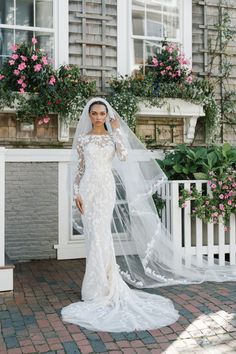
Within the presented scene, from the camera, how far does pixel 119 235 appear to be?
15.2ft

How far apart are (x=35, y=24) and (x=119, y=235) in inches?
136

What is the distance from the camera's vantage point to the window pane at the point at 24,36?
6.26 m

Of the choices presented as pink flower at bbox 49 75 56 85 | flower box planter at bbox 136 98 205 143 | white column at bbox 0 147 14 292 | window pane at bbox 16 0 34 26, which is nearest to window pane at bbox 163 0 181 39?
flower box planter at bbox 136 98 205 143

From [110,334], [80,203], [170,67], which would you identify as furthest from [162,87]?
[110,334]

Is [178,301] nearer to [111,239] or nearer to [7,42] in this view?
[111,239]

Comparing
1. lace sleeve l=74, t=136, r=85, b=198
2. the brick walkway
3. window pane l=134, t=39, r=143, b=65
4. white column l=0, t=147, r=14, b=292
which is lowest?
the brick walkway

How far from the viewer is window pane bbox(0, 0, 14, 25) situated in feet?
20.3

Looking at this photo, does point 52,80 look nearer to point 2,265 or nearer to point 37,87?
point 37,87

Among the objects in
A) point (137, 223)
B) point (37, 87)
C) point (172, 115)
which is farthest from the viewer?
point (172, 115)

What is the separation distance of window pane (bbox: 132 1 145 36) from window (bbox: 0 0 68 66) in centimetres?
108

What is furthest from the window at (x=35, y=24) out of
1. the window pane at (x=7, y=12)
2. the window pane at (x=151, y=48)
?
the window pane at (x=151, y=48)

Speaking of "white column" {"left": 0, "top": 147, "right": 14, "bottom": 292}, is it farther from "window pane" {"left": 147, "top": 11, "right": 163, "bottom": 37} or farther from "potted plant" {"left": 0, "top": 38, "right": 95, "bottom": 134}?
"window pane" {"left": 147, "top": 11, "right": 163, "bottom": 37}

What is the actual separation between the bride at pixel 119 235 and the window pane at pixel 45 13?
2.52 meters

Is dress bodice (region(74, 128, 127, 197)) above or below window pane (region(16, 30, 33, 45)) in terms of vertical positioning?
below
